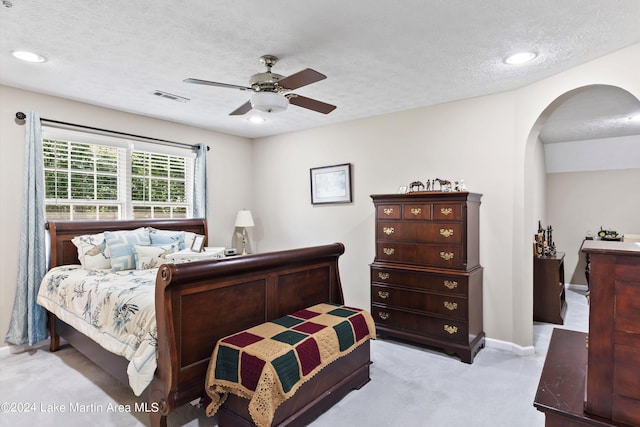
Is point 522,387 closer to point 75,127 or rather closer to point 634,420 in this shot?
point 634,420

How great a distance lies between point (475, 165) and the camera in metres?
3.61

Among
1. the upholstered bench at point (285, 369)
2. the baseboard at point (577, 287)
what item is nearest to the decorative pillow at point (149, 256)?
the upholstered bench at point (285, 369)

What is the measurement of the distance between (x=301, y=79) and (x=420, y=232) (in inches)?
78.9

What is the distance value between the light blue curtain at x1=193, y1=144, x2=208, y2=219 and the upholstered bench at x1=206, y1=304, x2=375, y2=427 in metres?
2.72

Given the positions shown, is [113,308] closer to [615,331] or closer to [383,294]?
[383,294]

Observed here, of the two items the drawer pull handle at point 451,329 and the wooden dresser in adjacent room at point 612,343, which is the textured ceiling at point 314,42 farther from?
the drawer pull handle at point 451,329

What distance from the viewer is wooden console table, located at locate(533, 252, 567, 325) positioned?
A: 425 cm

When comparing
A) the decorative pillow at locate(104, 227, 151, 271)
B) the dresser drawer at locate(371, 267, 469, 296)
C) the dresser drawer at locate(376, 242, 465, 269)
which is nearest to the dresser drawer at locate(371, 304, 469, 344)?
the dresser drawer at locate(371, 267, 469, 296)

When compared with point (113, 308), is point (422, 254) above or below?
above

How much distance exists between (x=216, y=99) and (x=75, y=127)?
1575mm

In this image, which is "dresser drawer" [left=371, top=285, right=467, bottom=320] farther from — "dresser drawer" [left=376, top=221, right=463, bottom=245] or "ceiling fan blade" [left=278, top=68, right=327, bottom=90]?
"ceiling fan blade" [left=278, top=68, right=327, bottom=90]

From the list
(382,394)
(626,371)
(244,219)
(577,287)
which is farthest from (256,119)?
(577,287)

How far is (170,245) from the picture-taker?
12.9 feet

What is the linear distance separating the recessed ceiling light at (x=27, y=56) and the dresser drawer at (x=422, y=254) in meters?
3.39
